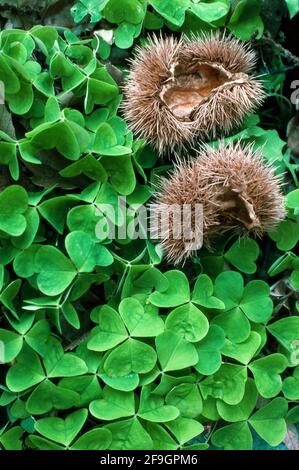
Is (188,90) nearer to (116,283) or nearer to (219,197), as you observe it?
(219,197)

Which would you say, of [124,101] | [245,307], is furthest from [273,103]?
[245,307]

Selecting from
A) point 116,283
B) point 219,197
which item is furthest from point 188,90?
point 116,283

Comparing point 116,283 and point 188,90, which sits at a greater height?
point 188,90

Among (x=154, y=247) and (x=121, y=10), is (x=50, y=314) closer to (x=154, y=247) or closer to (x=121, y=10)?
(x=154, y=247)

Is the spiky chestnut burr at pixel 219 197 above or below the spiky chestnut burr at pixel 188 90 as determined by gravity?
below
